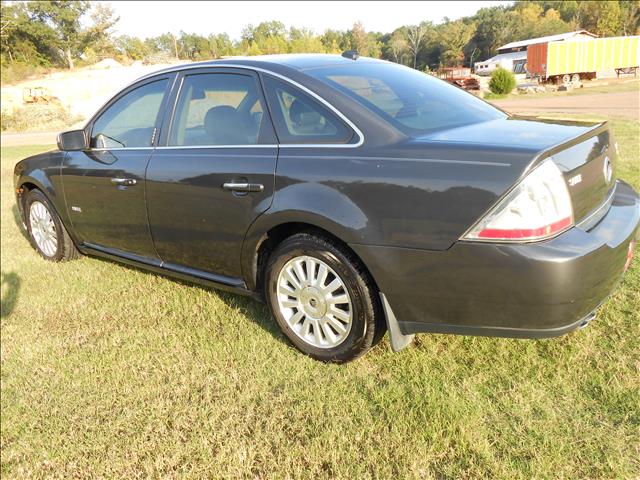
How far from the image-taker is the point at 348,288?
8.32 ft

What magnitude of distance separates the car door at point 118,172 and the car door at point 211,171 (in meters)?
0.16

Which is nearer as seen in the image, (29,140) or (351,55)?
(351,55)

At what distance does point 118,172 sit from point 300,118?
1.64 meters

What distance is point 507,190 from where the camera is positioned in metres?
1.99

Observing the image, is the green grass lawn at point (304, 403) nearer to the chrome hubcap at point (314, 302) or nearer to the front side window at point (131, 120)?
the chrome hubcap at point (314, 302)

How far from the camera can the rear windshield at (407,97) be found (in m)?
2.61

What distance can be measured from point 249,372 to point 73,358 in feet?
3.94

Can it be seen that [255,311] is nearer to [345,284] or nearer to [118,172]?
[345,284]

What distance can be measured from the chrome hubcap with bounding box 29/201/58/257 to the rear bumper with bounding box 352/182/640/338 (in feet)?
11.7

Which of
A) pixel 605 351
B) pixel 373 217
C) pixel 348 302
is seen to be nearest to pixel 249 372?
pixel 348 302

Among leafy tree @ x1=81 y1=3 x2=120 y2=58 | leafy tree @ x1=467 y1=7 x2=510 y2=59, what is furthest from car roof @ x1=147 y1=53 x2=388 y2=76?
leafy tree @ x1=81 y1=3 x2=120 y2=58

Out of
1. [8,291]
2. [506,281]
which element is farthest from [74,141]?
[506,281]

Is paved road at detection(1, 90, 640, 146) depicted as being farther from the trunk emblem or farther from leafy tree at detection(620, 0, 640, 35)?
the trunk emblem

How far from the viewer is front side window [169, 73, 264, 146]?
2.96 metres
